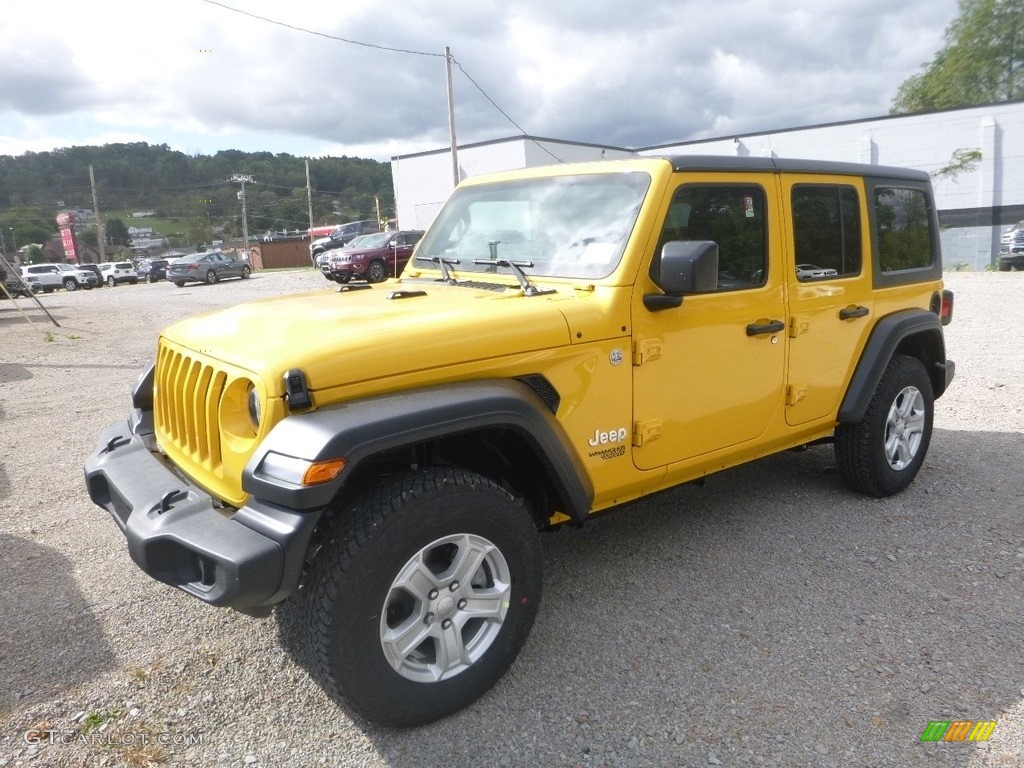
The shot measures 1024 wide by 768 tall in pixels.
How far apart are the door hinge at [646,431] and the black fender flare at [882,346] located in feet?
5.01

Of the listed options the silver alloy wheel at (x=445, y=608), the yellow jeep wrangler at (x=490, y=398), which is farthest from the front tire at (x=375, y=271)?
the silver alloy wheel at (x=445, y=608)

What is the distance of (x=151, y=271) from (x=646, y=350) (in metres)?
43.4

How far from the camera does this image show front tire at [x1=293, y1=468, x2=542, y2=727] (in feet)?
7.52

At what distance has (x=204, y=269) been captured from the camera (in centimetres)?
3070

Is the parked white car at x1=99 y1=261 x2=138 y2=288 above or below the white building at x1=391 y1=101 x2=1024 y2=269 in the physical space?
below

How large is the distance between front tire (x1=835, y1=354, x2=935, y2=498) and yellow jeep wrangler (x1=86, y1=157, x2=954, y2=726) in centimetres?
3

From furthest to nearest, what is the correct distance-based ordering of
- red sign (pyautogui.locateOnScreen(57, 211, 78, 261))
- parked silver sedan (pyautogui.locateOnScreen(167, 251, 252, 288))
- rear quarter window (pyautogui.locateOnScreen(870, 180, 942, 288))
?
1. red sign (pyautogui.locateOnScreen(57, 211, 78, 261))
2. parked silver sedan (pyautogui.locateOnScreen(167, 251, 252, 288))
3. rear quarter window (pyautogui.locateOnScreen(870, 180, 942, 288))

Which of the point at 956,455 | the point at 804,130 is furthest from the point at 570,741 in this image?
the point at 804,130

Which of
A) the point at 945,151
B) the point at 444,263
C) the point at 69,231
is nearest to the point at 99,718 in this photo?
the point at 444,263

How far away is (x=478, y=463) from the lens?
9.65 feet

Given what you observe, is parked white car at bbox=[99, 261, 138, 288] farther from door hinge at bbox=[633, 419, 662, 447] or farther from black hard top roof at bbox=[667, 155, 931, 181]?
door hinge at bbox=[633, 419, 662, 447]

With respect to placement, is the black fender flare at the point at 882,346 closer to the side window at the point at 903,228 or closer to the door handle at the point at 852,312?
the door handle at the point at 852,312

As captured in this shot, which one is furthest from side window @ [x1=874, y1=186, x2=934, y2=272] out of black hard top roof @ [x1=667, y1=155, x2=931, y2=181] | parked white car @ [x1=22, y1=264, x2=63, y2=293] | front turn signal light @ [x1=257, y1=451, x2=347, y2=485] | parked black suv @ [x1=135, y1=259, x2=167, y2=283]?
parked black suv @ [x1=135, y1=259, x2=167, y2=283]

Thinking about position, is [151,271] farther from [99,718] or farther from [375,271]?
[99,718]
